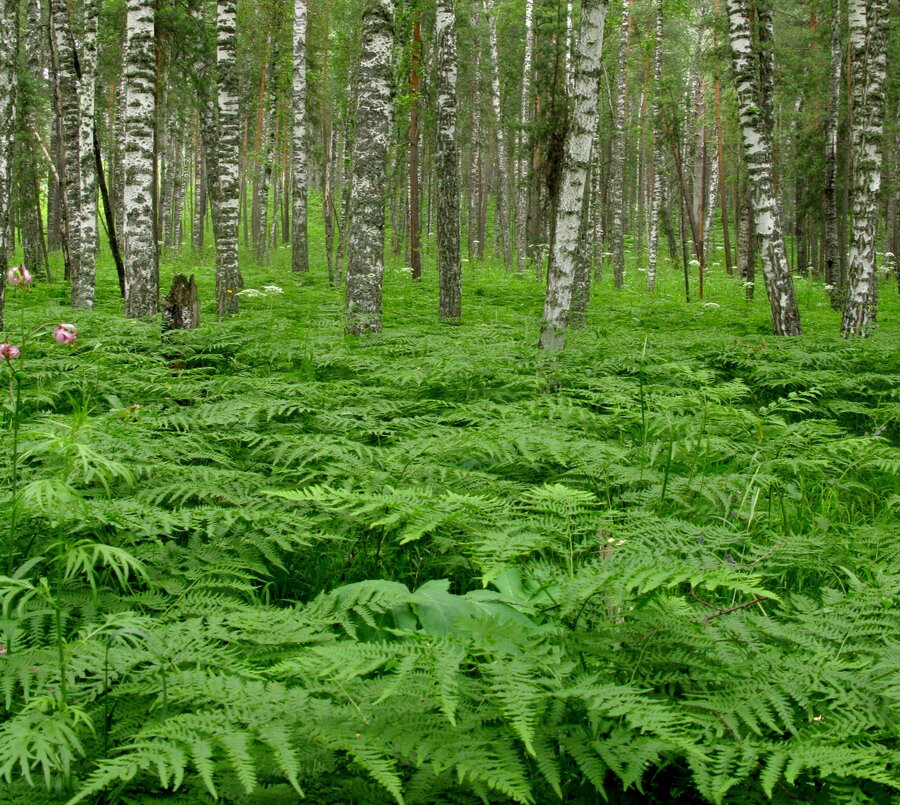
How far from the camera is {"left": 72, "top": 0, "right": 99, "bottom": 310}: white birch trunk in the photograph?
1166cm

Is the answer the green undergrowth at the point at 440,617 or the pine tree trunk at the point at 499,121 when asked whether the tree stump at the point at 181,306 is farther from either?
the pine tree trunk at the point at 499,121

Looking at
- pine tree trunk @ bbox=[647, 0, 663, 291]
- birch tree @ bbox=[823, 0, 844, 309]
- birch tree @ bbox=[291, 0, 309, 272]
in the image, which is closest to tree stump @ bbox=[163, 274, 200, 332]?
birch tree @ bbox=[291, 0, 309, 272]

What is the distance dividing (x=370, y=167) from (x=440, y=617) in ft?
23.7

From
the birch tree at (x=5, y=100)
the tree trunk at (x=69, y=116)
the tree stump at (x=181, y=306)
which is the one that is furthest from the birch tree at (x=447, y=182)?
the tree trunk at (x=69, y=116)

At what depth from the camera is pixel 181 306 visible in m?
7.23

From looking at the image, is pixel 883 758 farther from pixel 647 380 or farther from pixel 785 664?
pixel 647 380

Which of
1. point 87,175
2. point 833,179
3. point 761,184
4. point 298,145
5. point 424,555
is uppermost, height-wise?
point 298,145

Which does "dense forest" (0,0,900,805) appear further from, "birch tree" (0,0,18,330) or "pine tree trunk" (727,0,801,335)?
"pine tree trunk" (727,0,801,335)

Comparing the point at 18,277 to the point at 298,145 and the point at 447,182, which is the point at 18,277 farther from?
the point at 298,145

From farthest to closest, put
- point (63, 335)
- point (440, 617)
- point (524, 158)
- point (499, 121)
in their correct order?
point (524, 158) → point (499, 121) → point (63, 335) → point (440, 617)

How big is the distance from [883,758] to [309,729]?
47.2 inches

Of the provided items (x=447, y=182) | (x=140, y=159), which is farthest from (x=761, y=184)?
(x=140, y=159)

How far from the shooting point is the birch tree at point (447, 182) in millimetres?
11609

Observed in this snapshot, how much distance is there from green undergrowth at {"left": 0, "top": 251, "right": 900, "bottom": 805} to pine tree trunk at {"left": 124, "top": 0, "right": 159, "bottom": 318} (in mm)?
5022
